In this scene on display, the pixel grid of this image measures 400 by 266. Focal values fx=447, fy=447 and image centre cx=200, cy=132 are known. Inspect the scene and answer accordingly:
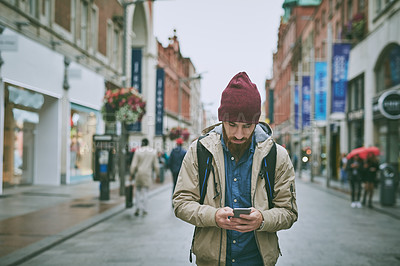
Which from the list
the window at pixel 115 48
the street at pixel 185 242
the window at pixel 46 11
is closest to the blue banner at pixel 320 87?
the window at pixel 115 48

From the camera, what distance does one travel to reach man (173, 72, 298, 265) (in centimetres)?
260

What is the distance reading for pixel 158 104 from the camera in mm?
36344

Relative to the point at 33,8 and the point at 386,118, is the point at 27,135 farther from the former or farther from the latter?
the point at 386,118

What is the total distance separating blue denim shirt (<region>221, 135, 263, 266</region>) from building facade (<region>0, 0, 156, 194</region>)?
1220cm

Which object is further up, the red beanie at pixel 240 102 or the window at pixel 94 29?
the window at pixel 94 29

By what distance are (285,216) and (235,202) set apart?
30cm

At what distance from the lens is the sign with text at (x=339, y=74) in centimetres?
2306

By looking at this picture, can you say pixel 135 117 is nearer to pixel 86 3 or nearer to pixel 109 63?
pixel 86 3

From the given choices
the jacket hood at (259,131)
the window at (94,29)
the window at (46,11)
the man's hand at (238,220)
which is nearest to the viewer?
the man's hand at (238,220)

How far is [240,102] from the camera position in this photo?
262cm

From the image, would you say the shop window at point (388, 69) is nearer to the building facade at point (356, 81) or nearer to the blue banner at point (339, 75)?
the building facade at point (356, 81)

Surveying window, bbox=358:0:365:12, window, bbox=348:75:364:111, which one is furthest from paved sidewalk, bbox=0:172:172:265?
window, bbox=358:0:365:12

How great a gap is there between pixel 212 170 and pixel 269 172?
0.34 meters

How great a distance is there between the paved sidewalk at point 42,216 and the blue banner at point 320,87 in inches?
618
